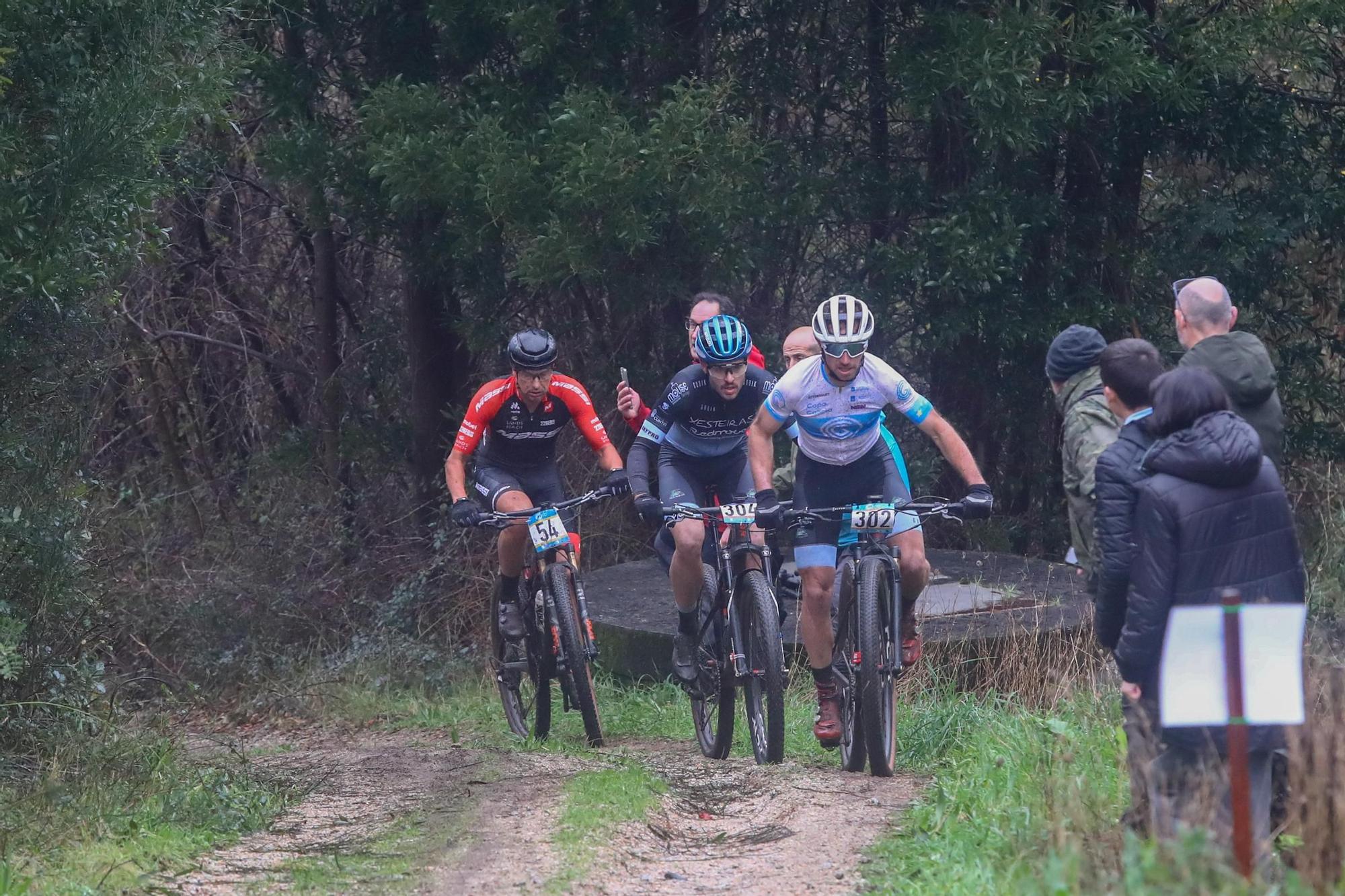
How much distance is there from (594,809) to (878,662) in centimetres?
140

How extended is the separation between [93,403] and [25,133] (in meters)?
2.55

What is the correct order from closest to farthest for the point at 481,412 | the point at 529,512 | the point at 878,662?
1. the point at 878,662
2. the point at 529,512
3. the point at 481,412

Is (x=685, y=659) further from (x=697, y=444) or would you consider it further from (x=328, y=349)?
(x=328, y=349)

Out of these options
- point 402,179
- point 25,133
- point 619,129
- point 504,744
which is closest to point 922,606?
point 504,744

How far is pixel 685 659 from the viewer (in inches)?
309

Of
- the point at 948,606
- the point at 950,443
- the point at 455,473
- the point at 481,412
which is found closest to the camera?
the point at 950,443

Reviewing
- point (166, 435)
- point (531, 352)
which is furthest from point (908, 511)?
point (166, 435)

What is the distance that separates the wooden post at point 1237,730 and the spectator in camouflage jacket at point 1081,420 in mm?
2104

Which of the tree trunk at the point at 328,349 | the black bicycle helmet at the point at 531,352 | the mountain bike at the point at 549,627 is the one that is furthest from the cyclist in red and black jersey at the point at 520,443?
the tree trunk at the point at 328,349

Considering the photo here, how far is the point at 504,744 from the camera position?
8672 mm

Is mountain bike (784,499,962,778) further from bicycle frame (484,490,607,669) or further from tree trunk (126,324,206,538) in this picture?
tree trunk (126,324,206,538)

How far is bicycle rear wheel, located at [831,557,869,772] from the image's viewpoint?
6898 mm

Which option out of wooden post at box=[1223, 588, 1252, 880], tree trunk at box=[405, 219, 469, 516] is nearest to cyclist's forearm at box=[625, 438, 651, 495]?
wooden post at box=[1223, 588, 1252, 880]

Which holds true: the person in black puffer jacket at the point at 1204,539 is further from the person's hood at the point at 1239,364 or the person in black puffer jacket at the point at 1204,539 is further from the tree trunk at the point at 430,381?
the tree trunk at the point at 430,381
